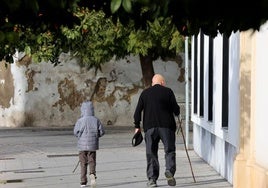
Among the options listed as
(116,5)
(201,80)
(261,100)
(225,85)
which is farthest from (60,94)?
(116,5)

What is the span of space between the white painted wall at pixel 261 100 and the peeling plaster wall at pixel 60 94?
2373 centimetres

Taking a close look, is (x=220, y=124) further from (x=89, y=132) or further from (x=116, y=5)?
(x=116, y=5)

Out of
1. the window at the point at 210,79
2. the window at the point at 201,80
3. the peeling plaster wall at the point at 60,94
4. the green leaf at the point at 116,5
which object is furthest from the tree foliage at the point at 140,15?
the peeling plaster wall at the point at 60,94

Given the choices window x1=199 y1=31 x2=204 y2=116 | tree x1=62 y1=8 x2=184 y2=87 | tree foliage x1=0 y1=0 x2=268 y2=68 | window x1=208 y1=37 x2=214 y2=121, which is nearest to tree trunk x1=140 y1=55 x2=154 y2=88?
tree x1=62 y1=8 x2=184 y2=87

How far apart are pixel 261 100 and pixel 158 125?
89.1 inches

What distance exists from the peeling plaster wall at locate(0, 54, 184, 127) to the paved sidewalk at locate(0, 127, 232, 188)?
6.95 metres

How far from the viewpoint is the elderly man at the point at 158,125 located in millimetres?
13062

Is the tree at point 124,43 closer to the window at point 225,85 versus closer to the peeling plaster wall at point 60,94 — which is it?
the window at point 225,85

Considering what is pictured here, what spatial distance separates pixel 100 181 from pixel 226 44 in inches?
121

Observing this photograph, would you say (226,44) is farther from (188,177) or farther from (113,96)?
(113,96)

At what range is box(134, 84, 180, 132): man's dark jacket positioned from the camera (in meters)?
13.1

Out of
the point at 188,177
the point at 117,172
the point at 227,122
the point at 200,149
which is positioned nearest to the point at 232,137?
the point at 227,122

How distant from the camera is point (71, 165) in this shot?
17.7 meters

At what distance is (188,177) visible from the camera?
14.9m
